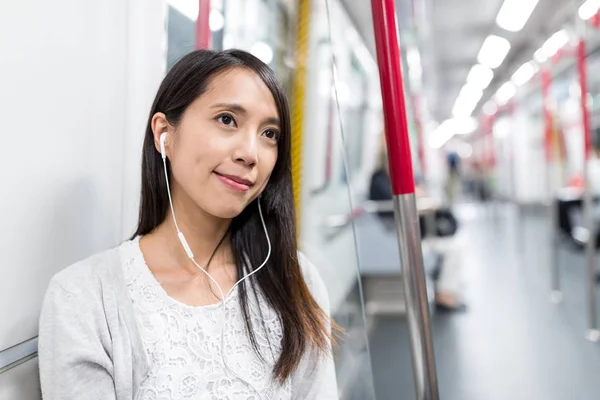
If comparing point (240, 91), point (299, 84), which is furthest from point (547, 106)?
point (240, 91)

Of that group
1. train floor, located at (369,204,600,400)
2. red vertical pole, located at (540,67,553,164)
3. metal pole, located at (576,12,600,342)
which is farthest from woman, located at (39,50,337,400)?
red vertical pole, located at (540,67,553,164)

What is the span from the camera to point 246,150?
74 cm

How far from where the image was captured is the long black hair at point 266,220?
782 mm

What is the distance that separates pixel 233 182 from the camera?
749 mm

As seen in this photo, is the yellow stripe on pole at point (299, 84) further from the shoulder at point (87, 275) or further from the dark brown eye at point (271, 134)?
the shoulder at point (87, 275)

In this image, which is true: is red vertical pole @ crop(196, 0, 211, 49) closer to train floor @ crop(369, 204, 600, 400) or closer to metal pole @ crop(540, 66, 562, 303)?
train floor @ crop(369, 204, 600, 400)

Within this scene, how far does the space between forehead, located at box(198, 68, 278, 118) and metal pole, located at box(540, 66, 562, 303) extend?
3445 millimetres

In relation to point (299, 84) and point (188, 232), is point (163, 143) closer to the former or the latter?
point (188, 232)

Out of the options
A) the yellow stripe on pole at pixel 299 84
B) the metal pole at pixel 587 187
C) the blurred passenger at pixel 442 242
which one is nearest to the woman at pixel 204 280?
the yellow stripe on pole at pixel 299 84

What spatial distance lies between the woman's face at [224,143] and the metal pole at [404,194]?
0.22 meters

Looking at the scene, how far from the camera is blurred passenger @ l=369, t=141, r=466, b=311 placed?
3.46 meters

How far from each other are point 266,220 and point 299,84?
1105 millimetres

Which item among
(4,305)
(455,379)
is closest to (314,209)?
(455,379)

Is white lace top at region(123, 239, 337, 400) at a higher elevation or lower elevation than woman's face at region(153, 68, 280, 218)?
lower
